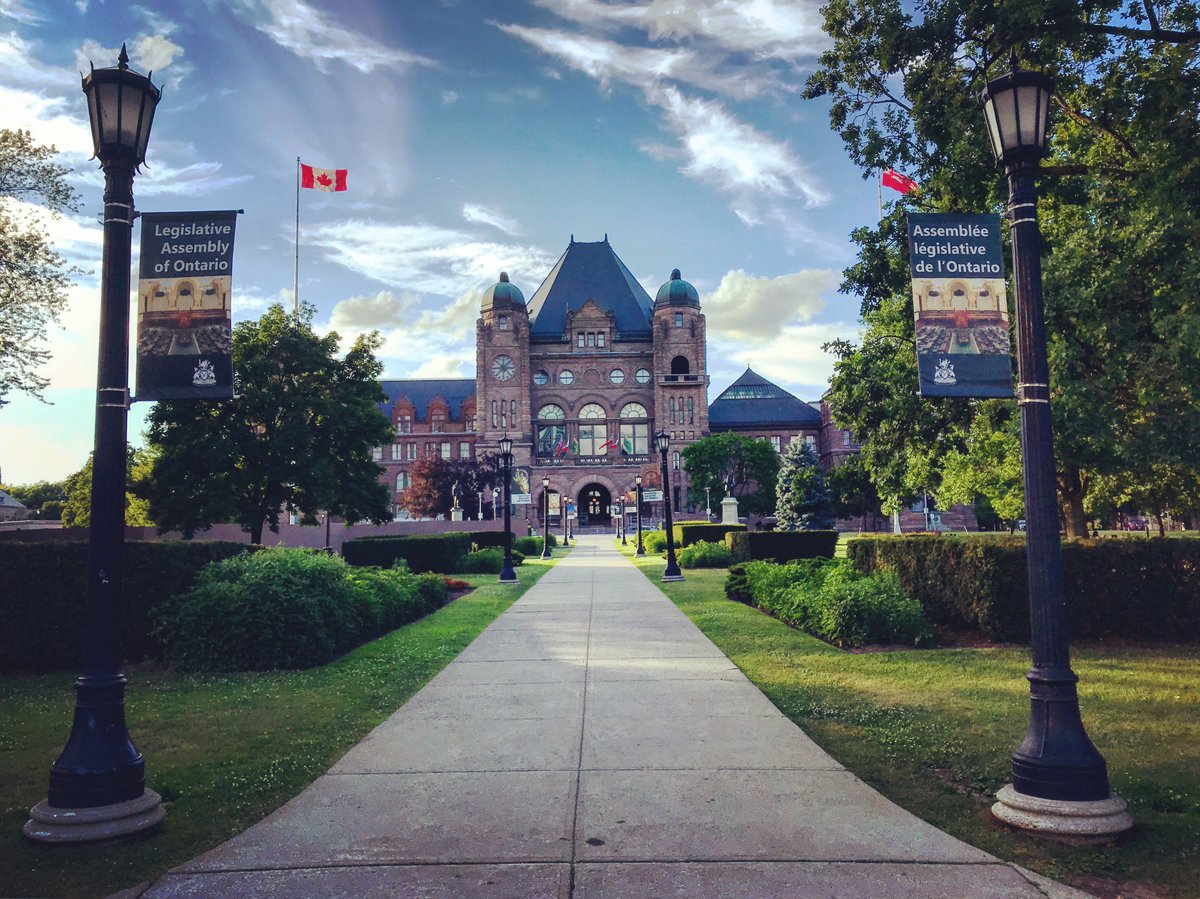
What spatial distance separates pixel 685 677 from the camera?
9781 millimetres

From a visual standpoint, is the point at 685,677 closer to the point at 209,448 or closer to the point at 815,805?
the point at 815,805

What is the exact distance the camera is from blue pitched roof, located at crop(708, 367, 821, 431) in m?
105

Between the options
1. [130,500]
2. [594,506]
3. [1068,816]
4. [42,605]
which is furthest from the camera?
[594,506]

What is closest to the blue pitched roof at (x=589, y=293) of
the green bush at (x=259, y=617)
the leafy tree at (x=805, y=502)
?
the leafy tree at (x=805, y=502)

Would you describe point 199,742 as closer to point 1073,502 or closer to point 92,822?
point 92,822

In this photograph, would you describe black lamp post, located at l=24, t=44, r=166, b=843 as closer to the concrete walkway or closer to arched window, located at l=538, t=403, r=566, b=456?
the concrete walkway

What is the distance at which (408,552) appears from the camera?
29.3m

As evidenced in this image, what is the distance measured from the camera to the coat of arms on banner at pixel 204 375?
244 inches

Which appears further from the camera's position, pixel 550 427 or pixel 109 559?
pixel 550 427

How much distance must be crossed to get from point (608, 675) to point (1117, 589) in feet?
23.7

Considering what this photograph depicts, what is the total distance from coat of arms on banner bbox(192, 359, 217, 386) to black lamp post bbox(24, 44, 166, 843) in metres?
0.49

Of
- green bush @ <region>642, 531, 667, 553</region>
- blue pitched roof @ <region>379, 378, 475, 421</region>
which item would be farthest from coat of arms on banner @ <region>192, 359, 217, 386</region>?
blue pitched roof @ <region>379, 378, 475, 421</region>

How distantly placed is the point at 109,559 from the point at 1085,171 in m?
12.5

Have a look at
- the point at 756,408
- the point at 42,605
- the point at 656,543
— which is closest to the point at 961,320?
the point at 42,605
